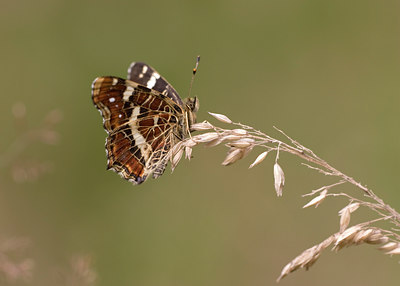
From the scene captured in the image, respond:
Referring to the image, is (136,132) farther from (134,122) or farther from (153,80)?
(153,80)

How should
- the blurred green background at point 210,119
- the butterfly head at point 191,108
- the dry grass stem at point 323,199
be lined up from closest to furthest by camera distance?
the dry grass stem at point 323,199 < the butterfly head at point 191,108 < the blurred green background at point 210,119

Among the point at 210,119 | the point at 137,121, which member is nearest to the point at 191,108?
the point at 137,121

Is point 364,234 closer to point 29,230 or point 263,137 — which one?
point 263,137

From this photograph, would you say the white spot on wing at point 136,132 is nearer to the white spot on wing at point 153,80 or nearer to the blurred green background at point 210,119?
the white spot on wing at point 153,80

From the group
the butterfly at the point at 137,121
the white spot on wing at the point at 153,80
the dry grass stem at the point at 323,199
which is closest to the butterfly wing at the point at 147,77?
the white spot on wing at the point at 153,80

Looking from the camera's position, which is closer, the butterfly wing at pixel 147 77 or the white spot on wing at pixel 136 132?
the white spot on wing at pixel 136 132

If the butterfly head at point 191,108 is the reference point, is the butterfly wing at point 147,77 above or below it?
above
